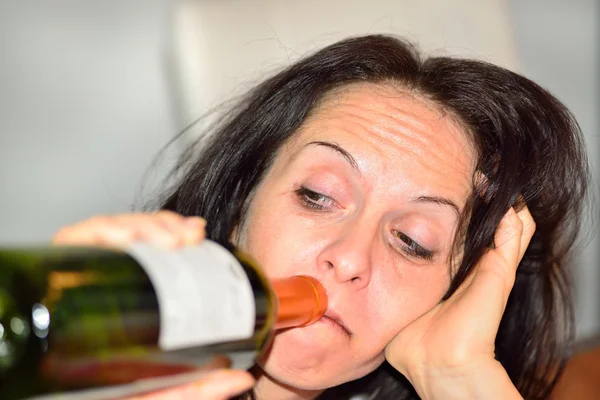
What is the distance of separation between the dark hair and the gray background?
0.77 metres

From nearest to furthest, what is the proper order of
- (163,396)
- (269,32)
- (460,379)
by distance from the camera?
(163,396) < (460,379) < (269,32)

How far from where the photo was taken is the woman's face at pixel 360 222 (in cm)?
103

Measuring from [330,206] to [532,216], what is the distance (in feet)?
1.38

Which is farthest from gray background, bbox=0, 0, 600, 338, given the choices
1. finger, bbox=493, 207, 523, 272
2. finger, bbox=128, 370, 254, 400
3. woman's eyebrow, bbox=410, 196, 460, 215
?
finger, bbox=128, 370, 254, 400

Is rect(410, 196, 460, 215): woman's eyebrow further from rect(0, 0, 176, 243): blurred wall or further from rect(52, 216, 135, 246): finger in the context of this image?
rect(0, 0, 176, 243): blurred wall

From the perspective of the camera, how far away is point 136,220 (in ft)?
2.71

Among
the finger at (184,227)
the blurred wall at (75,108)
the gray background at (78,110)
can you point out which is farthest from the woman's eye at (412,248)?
the blurred wall at (75,108)

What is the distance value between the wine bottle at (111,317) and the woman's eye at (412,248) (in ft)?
1.19

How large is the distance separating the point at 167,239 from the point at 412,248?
444 mm

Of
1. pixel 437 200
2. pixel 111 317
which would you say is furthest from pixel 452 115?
pixel 111 317

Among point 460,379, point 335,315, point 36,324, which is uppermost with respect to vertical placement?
point 36,324

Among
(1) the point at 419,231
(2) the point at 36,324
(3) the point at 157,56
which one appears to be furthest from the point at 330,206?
(3) the point at 157,56

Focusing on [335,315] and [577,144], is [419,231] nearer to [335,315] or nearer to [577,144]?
[335,315]

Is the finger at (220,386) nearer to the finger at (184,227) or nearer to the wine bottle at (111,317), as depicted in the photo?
the wine bottle at (111,317)
